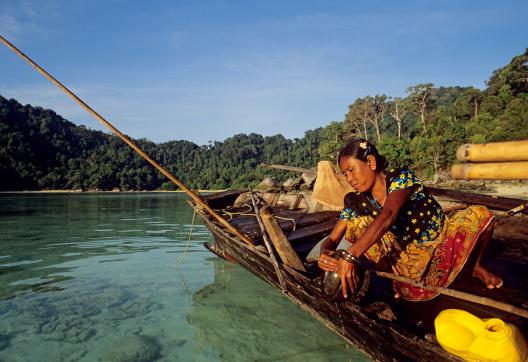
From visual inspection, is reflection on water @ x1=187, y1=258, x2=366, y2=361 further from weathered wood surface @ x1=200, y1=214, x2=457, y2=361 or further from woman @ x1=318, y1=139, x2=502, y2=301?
woman @ x1=318, y1=139, x2=502, y2=301

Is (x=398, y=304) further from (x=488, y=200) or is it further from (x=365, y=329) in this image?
(x=488, y=200)

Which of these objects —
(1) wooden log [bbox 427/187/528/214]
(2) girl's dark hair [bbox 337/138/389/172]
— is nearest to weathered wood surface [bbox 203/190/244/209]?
(1) wooden log [bbox 427/187/528/214]

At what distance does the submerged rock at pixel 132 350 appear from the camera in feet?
10.3

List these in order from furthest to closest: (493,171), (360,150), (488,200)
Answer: (488,200), (360,150), (493,171)

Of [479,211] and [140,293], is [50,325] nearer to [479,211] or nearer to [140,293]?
[140,293]

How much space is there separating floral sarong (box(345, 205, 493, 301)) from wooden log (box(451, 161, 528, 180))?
0.78ft

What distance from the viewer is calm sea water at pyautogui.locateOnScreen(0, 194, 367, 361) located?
3234 millimetres

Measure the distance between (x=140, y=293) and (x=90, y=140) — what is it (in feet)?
356

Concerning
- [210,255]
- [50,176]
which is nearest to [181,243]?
[210,255]

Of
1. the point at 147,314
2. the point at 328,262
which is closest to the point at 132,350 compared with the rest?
the point at 147,314

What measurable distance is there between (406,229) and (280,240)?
1151 millimetres

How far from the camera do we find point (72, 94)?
14.5 ft

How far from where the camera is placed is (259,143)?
131 metres

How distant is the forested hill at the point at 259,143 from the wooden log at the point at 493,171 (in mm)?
24387
